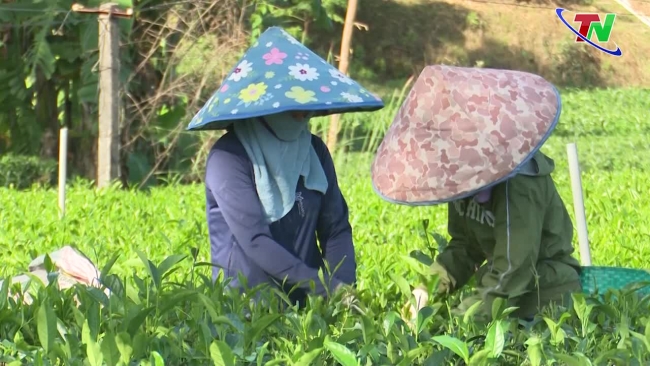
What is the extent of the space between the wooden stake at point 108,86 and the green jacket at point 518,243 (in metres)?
6.85

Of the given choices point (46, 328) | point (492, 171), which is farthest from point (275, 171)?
point (46, 328)

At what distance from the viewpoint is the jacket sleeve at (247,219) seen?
10.2 feet

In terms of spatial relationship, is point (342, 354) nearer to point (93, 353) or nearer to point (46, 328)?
point (93, 353)

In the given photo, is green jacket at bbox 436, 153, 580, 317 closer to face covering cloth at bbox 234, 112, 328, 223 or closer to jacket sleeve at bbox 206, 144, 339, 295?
jacket sleeve at bbox 206, 144, 339, 295

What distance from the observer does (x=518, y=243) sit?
2.63 m

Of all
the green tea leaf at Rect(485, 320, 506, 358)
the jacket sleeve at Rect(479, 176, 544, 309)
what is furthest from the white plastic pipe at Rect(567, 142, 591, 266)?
the green tea leaf at Rect(485, 320, 506, 358)

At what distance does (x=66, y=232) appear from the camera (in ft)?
21.2

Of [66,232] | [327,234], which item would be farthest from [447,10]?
[327,234]

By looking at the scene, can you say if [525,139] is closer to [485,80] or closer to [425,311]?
[485,80]

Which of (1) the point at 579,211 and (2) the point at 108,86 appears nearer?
(1) the point at 579,211

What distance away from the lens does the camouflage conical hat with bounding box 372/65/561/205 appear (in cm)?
245

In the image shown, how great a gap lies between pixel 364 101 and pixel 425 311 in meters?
1.12

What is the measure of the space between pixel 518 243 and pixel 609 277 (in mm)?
595

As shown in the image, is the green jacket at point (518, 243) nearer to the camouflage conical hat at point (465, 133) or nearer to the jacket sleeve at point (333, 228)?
the camouflage conical hat at point (465, 133)
